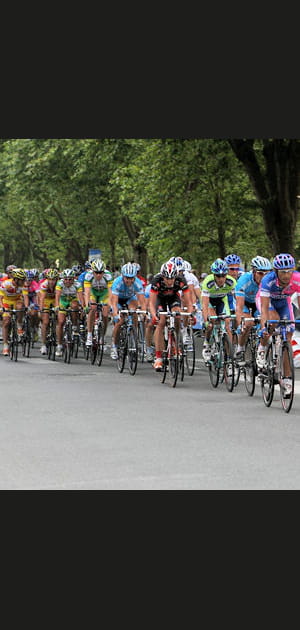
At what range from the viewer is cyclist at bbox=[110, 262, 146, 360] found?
1902 cm

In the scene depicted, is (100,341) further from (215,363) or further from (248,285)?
(248,285)

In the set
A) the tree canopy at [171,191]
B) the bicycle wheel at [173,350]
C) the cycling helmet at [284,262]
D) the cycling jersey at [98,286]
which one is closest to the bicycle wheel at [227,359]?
the bicycle wheel at [173,350]

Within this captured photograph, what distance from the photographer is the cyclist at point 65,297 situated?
21609 mm

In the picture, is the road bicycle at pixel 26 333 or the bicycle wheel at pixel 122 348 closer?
the bicycle wheel at pixel 122 348

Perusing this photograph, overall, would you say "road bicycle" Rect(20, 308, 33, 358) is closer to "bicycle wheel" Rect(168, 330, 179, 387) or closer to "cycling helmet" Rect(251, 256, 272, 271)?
"bicycle wheel" Rect(168, 330, 179, 387)

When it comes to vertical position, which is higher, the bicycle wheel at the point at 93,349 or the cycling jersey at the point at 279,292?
the cycling jersey at the point at 279,292

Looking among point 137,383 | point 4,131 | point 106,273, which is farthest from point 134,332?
point 4,131

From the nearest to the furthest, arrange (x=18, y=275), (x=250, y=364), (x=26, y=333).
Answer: (x=250, y=364), (x=18, y=275), (x=26, y=333)

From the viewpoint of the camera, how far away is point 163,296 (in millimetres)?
16844

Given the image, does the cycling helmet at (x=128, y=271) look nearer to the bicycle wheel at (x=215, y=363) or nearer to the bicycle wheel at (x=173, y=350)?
the bicycle wheel at (x=173, y=350)

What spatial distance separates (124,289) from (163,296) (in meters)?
2.61

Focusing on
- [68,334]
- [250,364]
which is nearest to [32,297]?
[68,334]

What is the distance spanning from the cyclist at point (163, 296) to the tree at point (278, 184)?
12.1 m

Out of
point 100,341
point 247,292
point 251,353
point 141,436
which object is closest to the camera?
point 141,436
